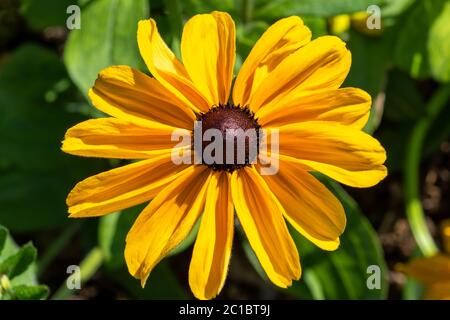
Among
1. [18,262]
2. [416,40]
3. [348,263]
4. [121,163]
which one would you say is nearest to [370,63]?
[416,40]

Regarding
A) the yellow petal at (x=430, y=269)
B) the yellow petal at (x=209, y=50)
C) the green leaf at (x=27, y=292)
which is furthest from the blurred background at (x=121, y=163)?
the yellow petal at (x=209, y=50)

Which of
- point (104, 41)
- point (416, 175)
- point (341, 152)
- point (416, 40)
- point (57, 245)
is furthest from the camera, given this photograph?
point (416, 175)

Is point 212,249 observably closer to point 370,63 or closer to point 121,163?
point 121,163

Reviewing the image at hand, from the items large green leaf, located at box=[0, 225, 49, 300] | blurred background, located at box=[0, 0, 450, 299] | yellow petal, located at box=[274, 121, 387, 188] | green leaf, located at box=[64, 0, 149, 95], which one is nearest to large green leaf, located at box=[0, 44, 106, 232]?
blurred background, located at box=[0, 0, 450, 299]

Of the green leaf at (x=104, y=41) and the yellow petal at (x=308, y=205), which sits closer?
the yellow petal at (x=308, y=205)

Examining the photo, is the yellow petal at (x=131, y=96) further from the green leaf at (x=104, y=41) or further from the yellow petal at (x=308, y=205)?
the green leaf at (x=104, y=41)

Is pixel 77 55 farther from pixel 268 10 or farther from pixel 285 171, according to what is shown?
pixel 285 171
